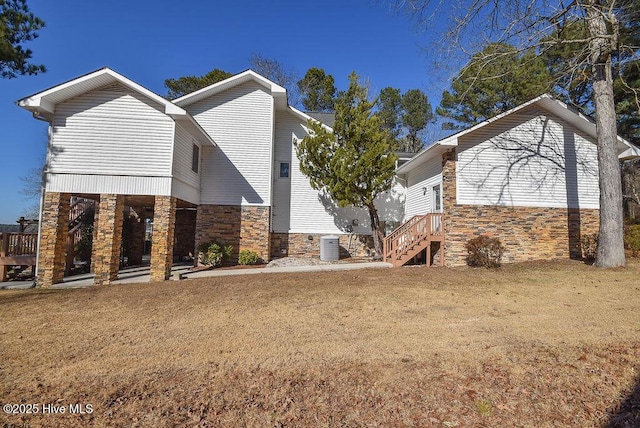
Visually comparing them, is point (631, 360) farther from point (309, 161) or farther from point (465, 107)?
point (465, 107)

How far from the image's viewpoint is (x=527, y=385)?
3260mm

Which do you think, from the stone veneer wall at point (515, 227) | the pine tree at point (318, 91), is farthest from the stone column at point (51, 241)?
the pine tree at point (318, 91)

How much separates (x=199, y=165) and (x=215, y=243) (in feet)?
10.8

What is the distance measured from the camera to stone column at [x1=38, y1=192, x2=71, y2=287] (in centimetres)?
967

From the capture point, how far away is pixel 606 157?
10.5 m

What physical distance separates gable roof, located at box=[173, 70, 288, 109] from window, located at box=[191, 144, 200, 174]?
A: 7.84 ft

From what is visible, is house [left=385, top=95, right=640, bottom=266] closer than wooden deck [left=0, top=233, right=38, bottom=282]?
No

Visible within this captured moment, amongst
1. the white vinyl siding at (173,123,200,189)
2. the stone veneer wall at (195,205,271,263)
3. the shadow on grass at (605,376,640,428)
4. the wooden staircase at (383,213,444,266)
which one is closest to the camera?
the shadow on grass at (605,376,640,428)

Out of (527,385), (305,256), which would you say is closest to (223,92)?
(305,256)

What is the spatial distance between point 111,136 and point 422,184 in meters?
11.6

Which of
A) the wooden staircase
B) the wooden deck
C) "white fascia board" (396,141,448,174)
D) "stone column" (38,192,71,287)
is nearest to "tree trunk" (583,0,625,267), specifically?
"white fascia board" (396,141,448,174)

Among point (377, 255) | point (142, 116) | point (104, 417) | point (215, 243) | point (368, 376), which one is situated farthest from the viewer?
point (377, 255)

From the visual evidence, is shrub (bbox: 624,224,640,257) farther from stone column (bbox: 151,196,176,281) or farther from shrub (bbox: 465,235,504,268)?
stone column (bbox: 151,196,176,281)

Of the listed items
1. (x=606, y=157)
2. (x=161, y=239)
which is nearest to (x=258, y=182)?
(x=161, y=239)
